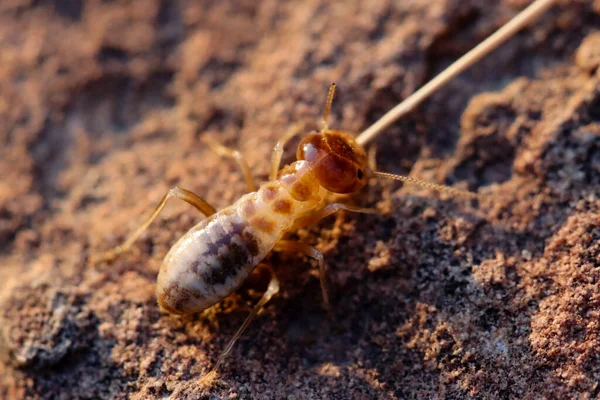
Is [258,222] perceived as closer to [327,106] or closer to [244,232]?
[244,232]

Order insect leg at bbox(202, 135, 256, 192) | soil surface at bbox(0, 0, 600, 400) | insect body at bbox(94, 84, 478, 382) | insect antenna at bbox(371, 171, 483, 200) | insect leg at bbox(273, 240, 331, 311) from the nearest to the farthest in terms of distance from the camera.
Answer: soil surface at bbox(0, 0, 600, 400), insect body at bbox(94, 84, 478, 382), insect leg at bbox(273, 240, 331, 311), insect antenna at bbox(371, 171, 483, 200), insect leg at bbox(202, 135, 256, 192)

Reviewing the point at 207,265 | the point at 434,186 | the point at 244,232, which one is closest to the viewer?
the point at 207,265

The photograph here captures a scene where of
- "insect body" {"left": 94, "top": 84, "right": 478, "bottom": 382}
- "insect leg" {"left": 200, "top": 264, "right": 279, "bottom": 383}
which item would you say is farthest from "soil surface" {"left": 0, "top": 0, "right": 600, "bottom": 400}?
"insect body" {"left": 94, "top": 84, "right": 478, "bottom": 382}

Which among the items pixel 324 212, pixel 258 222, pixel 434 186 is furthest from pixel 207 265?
pixel 434 186

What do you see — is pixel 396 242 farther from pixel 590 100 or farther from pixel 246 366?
pixel 590 100

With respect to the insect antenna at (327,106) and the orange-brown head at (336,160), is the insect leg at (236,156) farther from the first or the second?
the insect antenna at (327,106)

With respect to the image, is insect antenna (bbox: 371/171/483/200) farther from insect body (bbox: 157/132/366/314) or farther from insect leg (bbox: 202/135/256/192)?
insect leg (bbox: 202/135/256/192)
